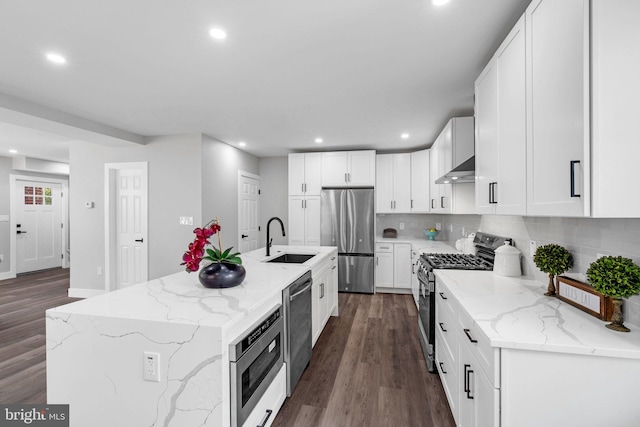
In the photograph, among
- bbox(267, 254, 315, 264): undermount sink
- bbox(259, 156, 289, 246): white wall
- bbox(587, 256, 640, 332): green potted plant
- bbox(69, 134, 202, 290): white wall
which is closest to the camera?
bbox(587, 256, 640, 332): green potted plant

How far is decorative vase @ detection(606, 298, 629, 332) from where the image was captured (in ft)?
3.90

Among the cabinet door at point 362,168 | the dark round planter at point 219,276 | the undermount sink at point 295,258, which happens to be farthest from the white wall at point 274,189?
the dark round planter at point 219,276

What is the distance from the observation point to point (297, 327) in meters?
2.19

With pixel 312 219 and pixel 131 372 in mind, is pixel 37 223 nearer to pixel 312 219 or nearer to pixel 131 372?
pixel 312 219

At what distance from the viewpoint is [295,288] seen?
7.04ft

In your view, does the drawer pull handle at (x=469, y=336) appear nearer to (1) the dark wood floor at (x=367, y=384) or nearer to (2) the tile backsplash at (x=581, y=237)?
(2) the tile backsplash at (x=581, y=237)

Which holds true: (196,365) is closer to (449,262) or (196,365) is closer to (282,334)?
(282,334)

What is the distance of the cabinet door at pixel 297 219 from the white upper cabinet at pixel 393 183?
136cm

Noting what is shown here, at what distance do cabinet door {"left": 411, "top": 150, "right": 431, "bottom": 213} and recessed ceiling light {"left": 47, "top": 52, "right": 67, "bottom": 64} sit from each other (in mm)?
4511

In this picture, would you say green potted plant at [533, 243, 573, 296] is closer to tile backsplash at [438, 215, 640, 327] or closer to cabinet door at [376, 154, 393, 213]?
tile backsplash at [438, 215, 640, 327]

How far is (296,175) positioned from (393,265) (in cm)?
230

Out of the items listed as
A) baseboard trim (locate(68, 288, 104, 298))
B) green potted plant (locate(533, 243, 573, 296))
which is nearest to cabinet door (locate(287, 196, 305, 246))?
baseboard trim (locate(68, 288, 104, 298))

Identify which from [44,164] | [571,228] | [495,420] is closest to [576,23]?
[571,228]

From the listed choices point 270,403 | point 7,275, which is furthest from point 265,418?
point 7,275
